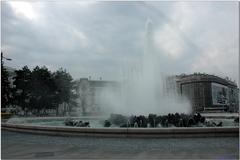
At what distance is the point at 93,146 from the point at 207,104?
111 meters

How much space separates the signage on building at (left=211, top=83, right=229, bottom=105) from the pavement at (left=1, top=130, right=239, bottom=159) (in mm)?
113296

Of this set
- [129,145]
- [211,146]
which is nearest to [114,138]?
[129,145]

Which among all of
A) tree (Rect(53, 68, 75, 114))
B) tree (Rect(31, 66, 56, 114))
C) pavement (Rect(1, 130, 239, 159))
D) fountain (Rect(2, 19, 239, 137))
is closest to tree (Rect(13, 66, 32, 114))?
tree (Rect(31, 66, 56, 114))

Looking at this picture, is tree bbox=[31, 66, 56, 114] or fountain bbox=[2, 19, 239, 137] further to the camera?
tree bbox=[31, 66, 56, 114]

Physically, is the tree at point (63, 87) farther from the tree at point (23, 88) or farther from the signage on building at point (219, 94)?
the signage on building at point (219, 94)

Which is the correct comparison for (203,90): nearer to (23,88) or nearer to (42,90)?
(42,90)

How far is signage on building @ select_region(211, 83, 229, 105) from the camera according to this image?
12422 centimetres

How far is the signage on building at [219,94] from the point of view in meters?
124

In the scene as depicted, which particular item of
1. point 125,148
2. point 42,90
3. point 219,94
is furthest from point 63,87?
point 219,94

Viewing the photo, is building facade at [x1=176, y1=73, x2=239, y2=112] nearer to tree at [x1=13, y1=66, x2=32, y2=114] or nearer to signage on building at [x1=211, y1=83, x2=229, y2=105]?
signage on building at [x1=211, y1=83, x2=229, y2=105]

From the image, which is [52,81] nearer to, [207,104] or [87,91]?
[87,91]

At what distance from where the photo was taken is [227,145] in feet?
40.0

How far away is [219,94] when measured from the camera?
130 metres

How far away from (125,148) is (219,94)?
124248mm
